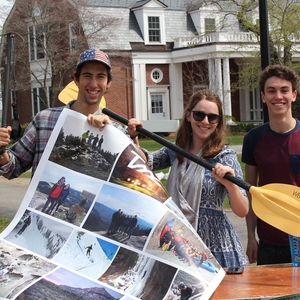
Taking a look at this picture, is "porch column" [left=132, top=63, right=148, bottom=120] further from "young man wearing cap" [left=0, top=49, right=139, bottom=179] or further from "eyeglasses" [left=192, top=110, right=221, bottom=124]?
"young man wearing cap" [left=0, top=49, right=139, bottom=179]

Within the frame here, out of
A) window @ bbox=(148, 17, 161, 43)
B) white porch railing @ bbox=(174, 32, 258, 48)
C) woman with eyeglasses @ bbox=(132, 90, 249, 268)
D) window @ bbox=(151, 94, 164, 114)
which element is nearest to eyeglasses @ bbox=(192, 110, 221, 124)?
woman with eyeglasses @ bbox=(132, 90, 249, 268)

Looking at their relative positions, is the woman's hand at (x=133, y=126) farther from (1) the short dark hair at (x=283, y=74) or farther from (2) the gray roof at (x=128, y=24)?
(2) the gray roof at (x=128, y=24)

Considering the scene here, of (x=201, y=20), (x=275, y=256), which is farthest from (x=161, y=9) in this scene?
(x=275, y=256)

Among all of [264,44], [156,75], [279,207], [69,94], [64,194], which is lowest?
[279,207]

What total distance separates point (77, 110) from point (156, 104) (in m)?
32.2

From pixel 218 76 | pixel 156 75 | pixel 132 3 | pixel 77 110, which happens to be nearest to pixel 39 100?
pixel 156 75

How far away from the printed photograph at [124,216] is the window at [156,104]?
1275 inches

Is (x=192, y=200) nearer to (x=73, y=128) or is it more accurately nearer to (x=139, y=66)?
(x=73, y=128)

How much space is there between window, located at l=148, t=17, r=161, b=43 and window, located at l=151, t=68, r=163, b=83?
1784 mm

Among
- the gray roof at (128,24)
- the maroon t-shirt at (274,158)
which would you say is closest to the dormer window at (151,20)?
the gray roof at (128,24)

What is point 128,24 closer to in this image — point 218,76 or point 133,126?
point 218,76

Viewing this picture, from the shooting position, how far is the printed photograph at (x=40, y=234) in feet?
9.33

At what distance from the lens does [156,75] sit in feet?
116

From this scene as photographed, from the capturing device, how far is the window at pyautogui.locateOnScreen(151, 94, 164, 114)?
35.3 m
